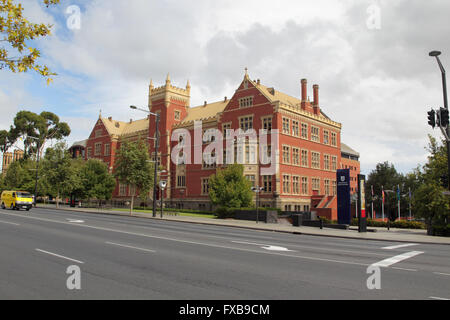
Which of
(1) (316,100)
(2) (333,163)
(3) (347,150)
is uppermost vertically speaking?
(1) (316,100)

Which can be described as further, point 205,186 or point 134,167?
point 205,186

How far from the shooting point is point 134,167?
3953 cm

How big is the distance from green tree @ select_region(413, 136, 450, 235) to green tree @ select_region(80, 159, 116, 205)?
141 ft

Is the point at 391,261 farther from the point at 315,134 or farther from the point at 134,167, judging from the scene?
the point at 315,134

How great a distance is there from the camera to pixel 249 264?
9.86 metres

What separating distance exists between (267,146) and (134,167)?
55.8ft

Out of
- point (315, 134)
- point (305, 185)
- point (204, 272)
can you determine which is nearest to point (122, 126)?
point (315, 134)

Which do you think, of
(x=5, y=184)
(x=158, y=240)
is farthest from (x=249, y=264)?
(x=5, y=184)

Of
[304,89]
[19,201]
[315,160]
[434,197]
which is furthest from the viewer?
[315,160]

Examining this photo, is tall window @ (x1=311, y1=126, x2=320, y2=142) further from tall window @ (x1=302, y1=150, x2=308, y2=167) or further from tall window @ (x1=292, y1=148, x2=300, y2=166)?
tall window @ (x1=292, y1=148, x2=300, y2=166)

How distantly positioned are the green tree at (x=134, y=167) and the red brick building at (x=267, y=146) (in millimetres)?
1958
